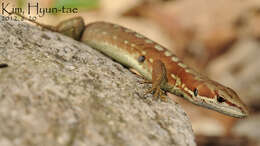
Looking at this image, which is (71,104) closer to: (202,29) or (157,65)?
(157,65)

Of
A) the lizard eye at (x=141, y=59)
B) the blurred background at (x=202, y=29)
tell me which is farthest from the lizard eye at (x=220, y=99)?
the blurred background at (x=202, y=29)

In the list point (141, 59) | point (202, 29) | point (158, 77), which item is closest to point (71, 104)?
point (158, 77)

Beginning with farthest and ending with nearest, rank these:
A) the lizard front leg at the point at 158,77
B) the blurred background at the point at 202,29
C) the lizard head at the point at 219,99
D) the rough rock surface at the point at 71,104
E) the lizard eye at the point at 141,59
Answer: the blurred background at the point at 202,29, the lizard eye at the point at 141,59, the lizard head at the point at 219,99, the lizard front leg at the point at 158,77, the rough rock surface at the point at 71,104

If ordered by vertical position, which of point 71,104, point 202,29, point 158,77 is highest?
point 71,104

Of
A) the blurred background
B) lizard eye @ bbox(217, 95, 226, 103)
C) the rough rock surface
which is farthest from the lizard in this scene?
the blurred background

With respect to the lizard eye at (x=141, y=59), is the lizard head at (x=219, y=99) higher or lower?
lower

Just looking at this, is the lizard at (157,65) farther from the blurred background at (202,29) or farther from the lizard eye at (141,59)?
the blurred background at (202,29)

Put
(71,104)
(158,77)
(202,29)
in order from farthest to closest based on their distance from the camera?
(202,29) < (158,77) < (71,104)
